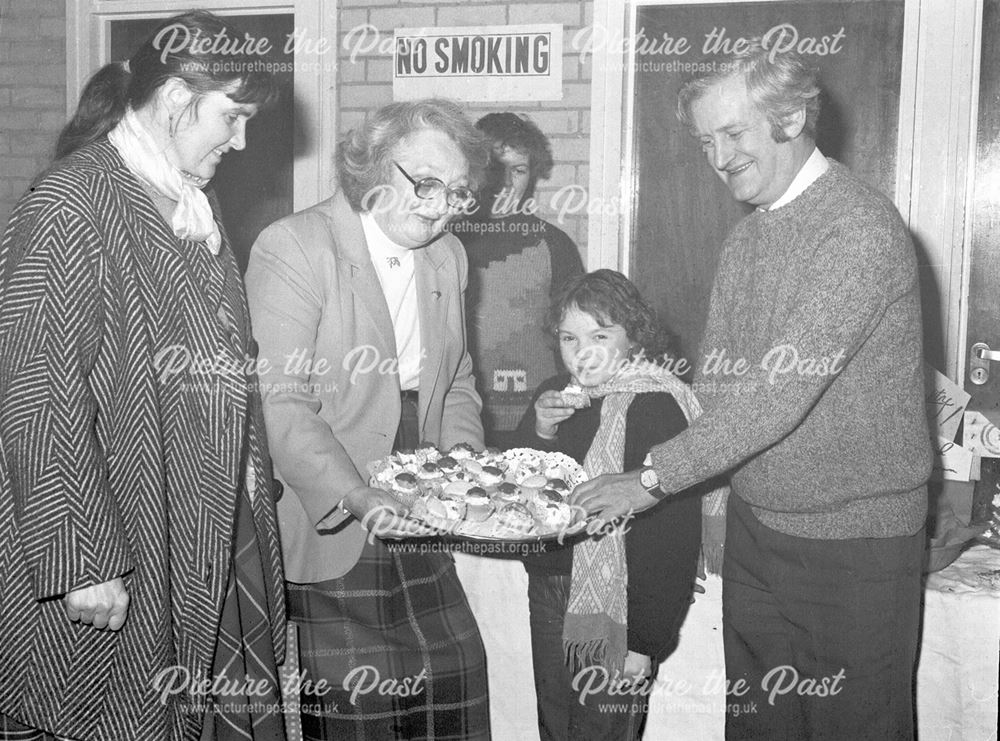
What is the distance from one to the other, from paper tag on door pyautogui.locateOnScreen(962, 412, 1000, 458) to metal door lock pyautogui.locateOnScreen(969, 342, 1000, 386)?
0.11 meters

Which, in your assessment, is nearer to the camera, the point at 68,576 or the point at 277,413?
the point at 68,576

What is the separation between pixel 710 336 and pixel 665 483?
0.32 metres

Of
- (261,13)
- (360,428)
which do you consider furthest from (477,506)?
(261,13)

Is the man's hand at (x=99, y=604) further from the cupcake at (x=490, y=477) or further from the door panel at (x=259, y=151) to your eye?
the door panel at (x=259, y=151)

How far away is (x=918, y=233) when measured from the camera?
1985 millimetres

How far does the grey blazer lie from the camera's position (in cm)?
162

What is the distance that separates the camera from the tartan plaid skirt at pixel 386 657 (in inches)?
64.4

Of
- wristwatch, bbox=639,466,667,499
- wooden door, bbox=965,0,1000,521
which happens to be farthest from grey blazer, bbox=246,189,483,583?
wooden door, bbox=965,0,1000,521

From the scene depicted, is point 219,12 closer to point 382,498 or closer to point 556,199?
point 556,199

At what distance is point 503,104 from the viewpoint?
2.12m

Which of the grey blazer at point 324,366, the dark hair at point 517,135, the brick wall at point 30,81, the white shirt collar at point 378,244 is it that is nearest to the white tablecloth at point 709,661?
Answer: the grey blazer at point 324,366

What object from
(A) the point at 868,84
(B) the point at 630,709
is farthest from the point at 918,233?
(B) the point at 630,709

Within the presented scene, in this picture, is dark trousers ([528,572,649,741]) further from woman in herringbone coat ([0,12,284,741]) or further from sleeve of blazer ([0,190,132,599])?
sleeve of blazer ([0,190,132,599])

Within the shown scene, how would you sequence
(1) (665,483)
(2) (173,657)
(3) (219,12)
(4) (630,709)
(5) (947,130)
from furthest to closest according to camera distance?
(3) (219,12) → (5) (947,130) → (4) (630,709) → (1) (665,483) → (2) (173,657)
